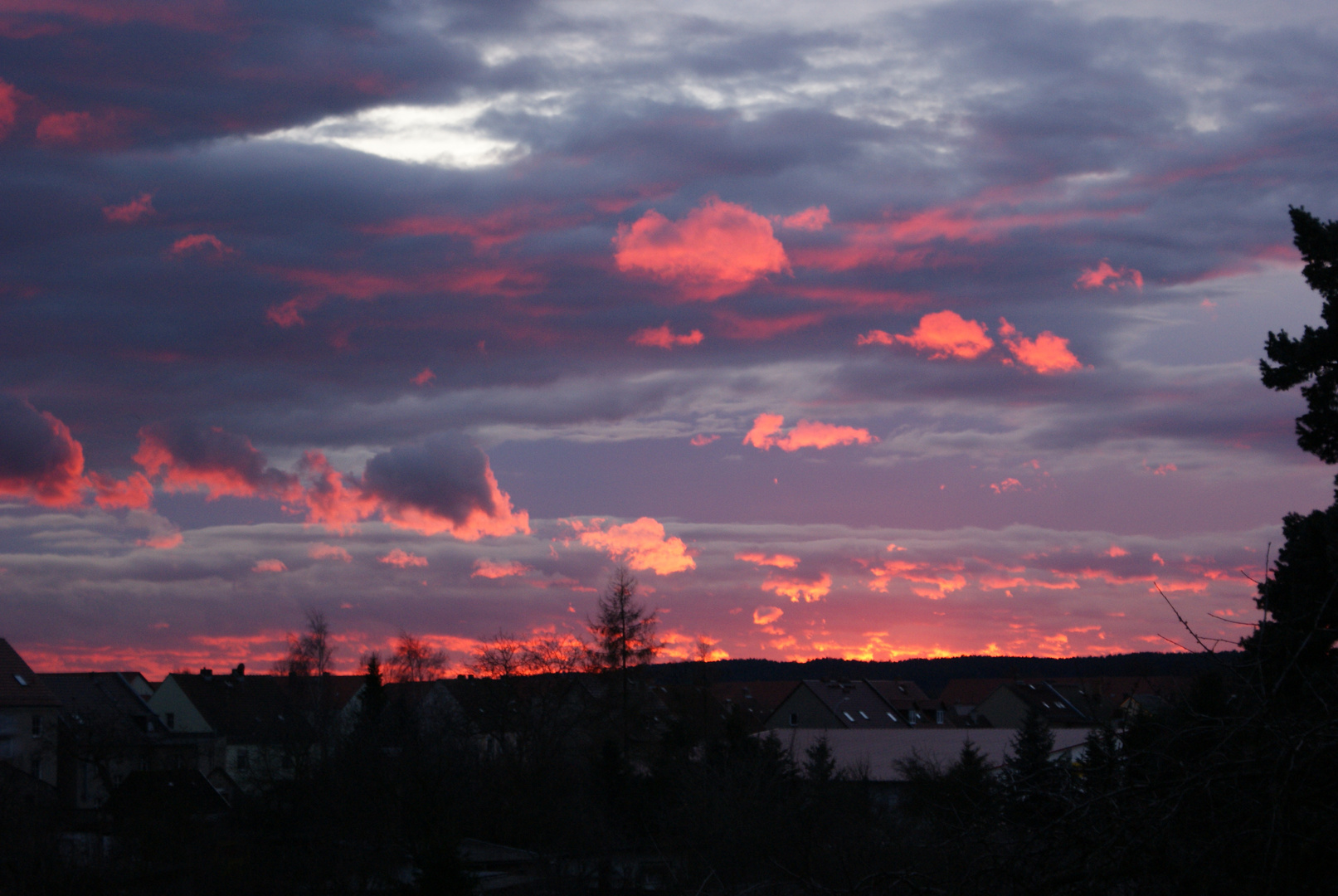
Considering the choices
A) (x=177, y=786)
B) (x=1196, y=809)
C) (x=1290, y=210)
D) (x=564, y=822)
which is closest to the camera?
(x=1196, y=809)

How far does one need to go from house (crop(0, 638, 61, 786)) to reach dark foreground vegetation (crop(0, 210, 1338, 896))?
47.3ft

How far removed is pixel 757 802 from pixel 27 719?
40161 millimetres

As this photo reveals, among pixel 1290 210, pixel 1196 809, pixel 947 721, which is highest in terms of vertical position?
pixel 1290 210

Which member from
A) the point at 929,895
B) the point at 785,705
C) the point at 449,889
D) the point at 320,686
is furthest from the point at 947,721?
the point at 929,895

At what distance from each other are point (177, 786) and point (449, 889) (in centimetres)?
2445

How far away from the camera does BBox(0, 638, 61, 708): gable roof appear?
182ft

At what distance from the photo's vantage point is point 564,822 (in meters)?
37.4

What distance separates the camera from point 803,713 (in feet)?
274

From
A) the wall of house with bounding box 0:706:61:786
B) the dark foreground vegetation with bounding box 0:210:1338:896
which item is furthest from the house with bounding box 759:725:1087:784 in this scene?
the wall of house with bounding box 0:706:61:786

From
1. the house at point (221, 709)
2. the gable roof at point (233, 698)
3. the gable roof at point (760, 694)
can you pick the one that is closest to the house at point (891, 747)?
the gable roof at point (760, 694)

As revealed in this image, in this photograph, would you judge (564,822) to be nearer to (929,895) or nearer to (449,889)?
(449,889)

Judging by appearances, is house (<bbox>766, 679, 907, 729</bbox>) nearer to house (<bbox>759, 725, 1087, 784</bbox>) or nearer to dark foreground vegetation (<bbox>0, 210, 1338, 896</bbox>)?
house (<bbox>759, 725, 1087, 784</bbox>)

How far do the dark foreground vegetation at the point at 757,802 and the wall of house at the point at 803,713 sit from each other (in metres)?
29.1

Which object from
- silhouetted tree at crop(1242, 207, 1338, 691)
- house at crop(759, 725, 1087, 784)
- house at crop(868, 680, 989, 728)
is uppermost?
silhouetted tree at crop(1242, 207, 1338, 691)
